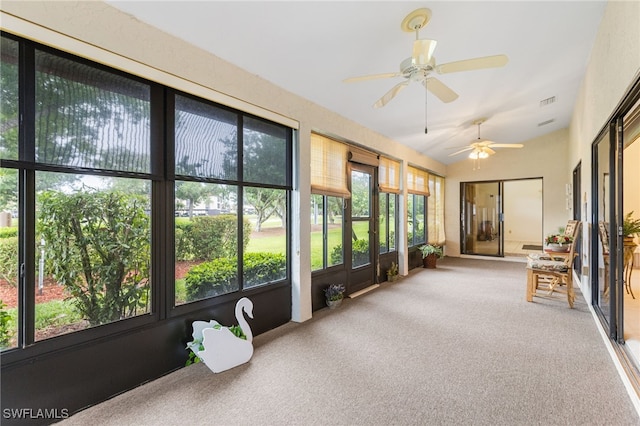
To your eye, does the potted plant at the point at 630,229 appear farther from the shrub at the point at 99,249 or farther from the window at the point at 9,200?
the window at the point at 9,200

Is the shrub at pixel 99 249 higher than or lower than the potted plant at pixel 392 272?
higher

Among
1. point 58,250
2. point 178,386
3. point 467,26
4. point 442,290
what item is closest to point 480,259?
point 442,290

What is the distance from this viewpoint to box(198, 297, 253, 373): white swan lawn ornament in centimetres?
241

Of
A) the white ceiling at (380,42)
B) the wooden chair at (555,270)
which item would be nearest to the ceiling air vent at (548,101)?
the white ceiling at (380,42)

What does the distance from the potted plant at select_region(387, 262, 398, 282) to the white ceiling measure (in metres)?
2.64

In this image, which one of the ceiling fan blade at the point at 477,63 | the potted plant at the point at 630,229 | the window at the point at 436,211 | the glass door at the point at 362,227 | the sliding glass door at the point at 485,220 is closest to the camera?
the ceiling fan blade at the point at 477,63

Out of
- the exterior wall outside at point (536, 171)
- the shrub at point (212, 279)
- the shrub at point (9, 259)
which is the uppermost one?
the exterior wall outside at point (536, 171)

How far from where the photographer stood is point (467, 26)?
2723 mm

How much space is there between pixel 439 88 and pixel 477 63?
1.62ft

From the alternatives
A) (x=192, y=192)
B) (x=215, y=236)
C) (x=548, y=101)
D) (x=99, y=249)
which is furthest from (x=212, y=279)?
(x=548, y=101)

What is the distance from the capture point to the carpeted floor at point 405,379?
194 cm

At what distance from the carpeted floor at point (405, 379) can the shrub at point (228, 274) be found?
594 mm

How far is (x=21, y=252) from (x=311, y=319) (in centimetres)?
272

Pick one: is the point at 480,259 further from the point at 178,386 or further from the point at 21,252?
the point at 21,252
